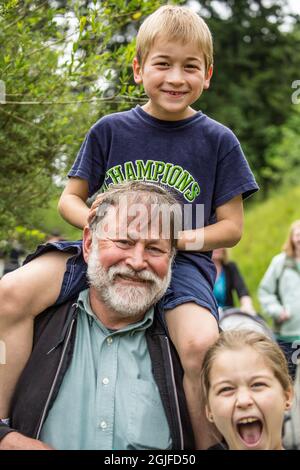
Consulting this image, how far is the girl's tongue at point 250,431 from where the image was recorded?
2902 millimetres

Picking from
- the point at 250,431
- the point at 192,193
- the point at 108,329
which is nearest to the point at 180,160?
the point at 192,193

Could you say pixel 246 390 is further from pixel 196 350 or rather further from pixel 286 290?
pixel 286 290

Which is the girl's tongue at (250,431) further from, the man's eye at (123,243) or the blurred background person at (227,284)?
the blurred background person at (227,284)

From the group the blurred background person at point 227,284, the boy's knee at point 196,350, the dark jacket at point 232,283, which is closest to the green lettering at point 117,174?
the boy's knee at point 196,350

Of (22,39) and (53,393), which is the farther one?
(22,39)

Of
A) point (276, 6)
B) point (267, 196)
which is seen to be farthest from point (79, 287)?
point (276, 6)

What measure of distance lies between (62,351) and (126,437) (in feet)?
1.42

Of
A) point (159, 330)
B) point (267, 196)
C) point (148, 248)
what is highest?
point (267, 196)

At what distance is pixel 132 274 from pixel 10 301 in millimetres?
508

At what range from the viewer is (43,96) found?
4352 mm

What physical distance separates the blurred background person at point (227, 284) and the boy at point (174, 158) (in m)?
5.13

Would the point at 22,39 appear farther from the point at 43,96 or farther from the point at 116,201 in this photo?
the point at 116,201

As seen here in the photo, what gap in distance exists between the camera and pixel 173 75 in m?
3.63

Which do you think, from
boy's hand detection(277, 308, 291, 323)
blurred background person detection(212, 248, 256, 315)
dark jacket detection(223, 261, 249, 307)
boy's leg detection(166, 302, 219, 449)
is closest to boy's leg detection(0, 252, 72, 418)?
boy's leg detection(166, 302, 219, 449)
